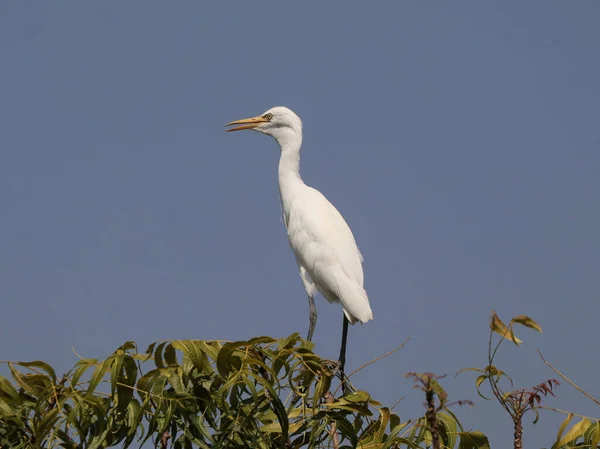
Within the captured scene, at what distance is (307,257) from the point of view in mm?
6918

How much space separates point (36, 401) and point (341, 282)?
146 inches

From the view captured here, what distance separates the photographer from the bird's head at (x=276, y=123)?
7.76 m

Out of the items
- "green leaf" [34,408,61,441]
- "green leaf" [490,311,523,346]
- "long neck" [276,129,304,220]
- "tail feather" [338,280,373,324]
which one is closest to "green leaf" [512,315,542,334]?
"green leaf" [490,311,523,346]

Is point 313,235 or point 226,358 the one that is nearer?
point 226,358

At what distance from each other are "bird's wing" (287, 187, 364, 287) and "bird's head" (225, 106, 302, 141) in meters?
0.66

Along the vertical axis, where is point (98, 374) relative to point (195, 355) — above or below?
below

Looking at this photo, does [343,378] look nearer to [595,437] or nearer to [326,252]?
[595,437]

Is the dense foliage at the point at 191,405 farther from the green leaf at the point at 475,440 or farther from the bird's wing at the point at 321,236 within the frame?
the bird's wing at the point at 321,236

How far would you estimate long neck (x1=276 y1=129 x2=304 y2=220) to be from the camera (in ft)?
25.1

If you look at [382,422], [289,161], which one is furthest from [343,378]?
[289,161]

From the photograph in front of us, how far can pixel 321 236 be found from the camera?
691 centimetres

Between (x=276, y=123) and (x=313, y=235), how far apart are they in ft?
4.63

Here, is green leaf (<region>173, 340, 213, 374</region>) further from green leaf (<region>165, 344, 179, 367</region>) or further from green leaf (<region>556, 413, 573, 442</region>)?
green leaf (<region>556, 413, 573, 442</region>)

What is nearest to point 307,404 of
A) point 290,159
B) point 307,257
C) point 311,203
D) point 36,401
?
point 36,401
